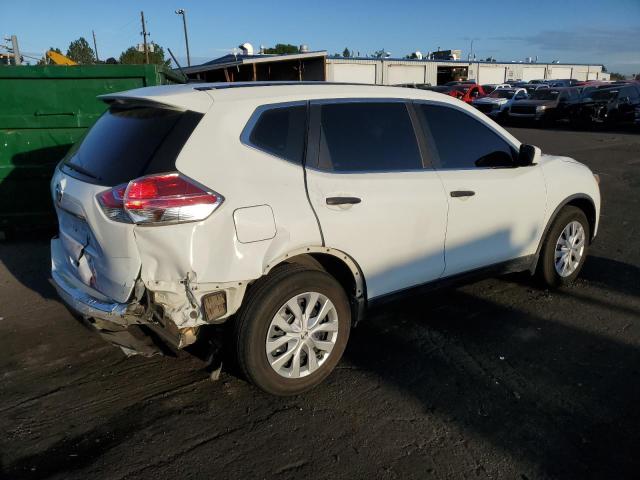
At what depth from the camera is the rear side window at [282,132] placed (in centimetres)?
301

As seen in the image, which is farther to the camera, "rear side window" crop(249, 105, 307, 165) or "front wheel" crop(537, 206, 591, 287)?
"front wheel" crop(537, 206, 591, 287)

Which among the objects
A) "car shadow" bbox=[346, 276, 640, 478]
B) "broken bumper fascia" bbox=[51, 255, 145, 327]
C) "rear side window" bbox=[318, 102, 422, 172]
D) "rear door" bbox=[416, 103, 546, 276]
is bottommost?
"car shadow" bbox=[346, 276, 640, 478]

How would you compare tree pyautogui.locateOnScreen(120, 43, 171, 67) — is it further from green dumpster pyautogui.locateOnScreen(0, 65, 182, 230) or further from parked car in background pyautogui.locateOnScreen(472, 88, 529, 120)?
green dumpster pyautogui.locateOnScreen(0, 65, 182, 230)

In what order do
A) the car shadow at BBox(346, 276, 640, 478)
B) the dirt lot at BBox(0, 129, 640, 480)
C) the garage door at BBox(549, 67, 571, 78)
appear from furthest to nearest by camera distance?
the garage door at BBox(549, 67, 571, 78), the car shadow at BBox(346, 276, 640, 478), the dirt lot at BBox(0, 129, 640, 480)

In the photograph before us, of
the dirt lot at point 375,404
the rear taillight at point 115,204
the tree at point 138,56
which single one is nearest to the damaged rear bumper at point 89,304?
the rear taillight at point 115,204

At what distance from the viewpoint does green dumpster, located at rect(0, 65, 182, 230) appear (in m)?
5.77

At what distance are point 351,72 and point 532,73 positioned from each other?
33217 mm

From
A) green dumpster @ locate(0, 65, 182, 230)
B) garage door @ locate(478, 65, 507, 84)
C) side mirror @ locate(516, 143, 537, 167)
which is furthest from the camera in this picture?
garage door @ locate(478, 65, 507, 84)

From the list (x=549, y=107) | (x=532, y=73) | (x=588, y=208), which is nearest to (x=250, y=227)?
(x=588, y=208)

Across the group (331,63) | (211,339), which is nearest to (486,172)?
(211,339)

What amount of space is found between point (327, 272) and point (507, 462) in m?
1.43

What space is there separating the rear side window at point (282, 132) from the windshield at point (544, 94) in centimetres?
2423

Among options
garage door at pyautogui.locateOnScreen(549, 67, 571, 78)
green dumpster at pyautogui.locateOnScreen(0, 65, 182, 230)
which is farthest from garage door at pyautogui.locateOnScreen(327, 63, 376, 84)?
green dumpster at pyautogui.locateOnScreen(0, 65, 182, 230)

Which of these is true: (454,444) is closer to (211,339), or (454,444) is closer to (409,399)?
(409,399)
